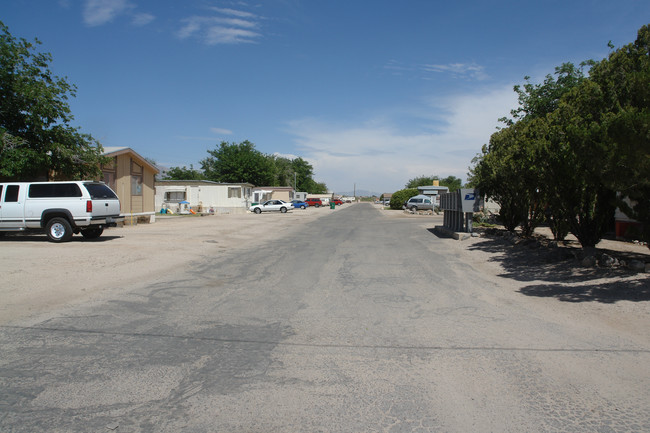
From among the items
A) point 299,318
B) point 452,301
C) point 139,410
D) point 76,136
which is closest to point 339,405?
point 139,410

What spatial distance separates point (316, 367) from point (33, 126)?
17.5 metres

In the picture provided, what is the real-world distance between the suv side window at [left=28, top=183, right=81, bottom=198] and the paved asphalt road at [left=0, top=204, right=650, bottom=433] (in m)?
7.93

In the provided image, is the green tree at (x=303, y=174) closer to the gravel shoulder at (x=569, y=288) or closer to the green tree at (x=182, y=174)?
the green tree at (x=182, y=174)

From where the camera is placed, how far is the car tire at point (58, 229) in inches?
543

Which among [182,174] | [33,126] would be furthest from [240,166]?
[33,126]

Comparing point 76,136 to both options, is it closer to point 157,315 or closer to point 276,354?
point 157,315

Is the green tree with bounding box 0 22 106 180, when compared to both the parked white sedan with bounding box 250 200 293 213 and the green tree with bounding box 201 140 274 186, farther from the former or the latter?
the green tree with bounding box 201 140 274 186

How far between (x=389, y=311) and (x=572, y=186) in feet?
25.4

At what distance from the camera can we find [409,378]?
4.21 m

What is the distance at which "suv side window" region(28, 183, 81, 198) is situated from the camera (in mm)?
13812

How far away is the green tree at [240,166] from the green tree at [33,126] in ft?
162

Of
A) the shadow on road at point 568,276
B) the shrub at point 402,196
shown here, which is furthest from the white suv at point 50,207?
the shrub at point 402,196

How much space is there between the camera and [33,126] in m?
16.7

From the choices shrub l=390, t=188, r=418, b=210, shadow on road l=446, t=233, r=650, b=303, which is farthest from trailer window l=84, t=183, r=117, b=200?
shrub l=390, t=188, r=418, b=210
